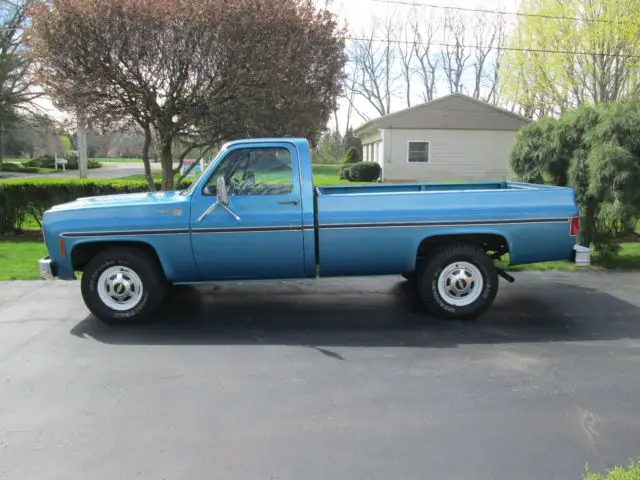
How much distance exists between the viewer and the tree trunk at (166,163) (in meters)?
12.7

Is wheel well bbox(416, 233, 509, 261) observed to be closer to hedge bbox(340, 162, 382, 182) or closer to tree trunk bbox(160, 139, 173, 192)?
tree trunk bbox(160, 139, 173, 192)

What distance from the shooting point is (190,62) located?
11.0 metres

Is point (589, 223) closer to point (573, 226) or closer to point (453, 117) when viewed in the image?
point (573, 226)

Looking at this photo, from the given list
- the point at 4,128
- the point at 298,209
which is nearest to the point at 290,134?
the point at 298,209

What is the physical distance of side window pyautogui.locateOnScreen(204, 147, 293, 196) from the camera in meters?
5.99

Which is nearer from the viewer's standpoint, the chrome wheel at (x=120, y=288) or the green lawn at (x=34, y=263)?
the chrome wheel at (x=120, y=288)

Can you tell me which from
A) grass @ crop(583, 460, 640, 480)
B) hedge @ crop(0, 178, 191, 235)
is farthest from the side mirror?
hedge @ crop(0, 178, 191, 235)

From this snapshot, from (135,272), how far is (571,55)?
2381 centimetres

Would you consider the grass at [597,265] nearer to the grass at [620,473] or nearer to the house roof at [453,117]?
the grass at [620,473]

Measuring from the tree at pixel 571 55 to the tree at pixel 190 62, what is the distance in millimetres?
15483

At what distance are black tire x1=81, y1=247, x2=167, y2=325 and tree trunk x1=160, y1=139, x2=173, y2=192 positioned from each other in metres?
7.20

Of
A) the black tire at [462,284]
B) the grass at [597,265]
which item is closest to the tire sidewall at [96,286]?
the black tire at [462,284]

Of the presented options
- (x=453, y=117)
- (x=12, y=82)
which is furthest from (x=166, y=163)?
(x=12, y=82)

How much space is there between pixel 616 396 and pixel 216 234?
13.0 ft
